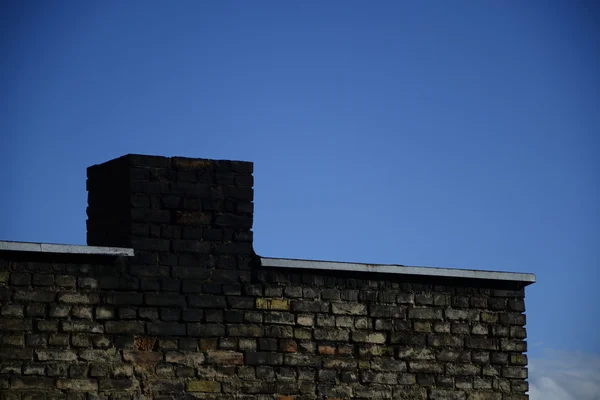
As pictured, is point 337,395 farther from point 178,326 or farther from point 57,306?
point 57,306

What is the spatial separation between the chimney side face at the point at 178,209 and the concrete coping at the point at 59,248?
315 millimetres

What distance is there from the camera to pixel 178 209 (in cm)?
1381

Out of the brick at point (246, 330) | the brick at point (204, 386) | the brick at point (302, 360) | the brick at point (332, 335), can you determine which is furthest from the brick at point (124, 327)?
the brick at point (332, 335)

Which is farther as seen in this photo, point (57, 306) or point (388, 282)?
point (388, 282)

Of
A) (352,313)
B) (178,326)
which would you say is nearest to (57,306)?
(178,326)

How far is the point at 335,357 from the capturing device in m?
14.2

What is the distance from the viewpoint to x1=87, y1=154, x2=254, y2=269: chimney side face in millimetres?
13641

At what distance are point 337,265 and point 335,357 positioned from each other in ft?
3.25

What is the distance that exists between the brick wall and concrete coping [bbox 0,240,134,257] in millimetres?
88

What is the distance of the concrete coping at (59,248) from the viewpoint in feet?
41.7

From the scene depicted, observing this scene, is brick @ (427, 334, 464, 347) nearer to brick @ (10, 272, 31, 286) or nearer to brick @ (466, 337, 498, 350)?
brick @ (466, 337, 498, 350)

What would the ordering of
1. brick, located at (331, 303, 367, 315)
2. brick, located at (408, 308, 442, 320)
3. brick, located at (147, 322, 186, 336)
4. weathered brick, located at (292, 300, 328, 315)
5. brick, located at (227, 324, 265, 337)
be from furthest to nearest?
brick, located at (408, 308, 442, 320) → brick, located at (331, 303, 367, 315) → weathered brick, located at (292, 300, 328, 315) → brick, located at (227, 324, 265, 337) → brick, located at (147, 322, 186, 336)

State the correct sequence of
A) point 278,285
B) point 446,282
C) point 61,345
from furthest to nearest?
point 446,282, point 278,285, point 61,345

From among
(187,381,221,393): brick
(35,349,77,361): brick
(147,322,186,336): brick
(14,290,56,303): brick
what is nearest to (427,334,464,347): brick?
(187,381,221,393): brick
